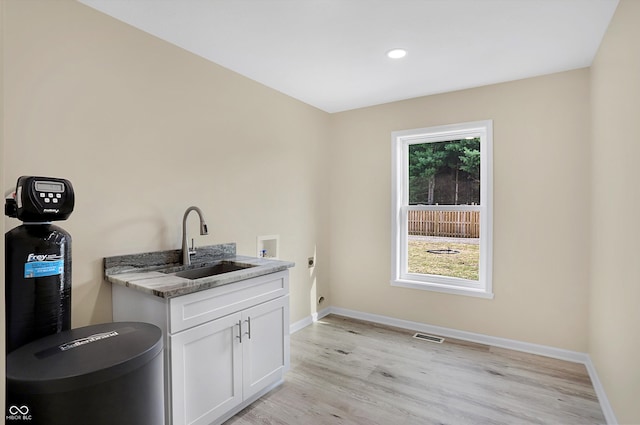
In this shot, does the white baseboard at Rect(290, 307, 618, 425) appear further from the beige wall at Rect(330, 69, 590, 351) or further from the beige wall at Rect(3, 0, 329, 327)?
the beige wall at Rect(3, 0, 329, 327)

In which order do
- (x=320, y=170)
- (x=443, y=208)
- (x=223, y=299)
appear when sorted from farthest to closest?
(x=320, y=170) → (x=443, y=208) → (x=223, y=299)

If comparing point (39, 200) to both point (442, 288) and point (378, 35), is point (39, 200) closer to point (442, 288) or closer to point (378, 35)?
point (378, 35)

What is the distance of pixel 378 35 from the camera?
91.3 inches

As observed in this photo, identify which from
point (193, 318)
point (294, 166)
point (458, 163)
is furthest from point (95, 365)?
point (458, 163)

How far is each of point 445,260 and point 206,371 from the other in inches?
104

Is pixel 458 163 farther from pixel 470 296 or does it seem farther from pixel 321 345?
pixel 321 345

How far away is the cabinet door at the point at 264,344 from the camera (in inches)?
87.4

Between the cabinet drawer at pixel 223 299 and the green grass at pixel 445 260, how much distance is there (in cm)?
184

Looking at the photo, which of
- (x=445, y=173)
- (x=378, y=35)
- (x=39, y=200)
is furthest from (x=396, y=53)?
(x=39, y=200)

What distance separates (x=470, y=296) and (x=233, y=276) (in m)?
2.44

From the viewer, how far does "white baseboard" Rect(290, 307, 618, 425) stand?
91.9 inches

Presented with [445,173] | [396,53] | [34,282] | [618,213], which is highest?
[396,53]

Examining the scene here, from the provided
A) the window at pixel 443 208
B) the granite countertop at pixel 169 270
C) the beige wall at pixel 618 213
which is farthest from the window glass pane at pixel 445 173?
the granite countertop at pixel 169 270

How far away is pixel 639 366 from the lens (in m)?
1.58
